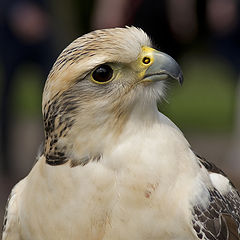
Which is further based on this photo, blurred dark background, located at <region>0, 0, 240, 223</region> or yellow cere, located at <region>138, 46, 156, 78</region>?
blurred dark background, located at <region>0, 0, 240, 223</region>

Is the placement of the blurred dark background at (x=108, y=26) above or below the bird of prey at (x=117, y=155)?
below

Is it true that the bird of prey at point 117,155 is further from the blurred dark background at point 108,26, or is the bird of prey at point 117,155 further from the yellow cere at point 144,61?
the blurred dark background at point 108,26

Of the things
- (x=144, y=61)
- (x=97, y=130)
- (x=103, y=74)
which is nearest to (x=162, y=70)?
(x=144, y=61)

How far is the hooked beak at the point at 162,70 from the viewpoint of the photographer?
5.64 m

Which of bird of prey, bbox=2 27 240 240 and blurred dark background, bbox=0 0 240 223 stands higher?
bird of prey, bbox=2 27 240 240

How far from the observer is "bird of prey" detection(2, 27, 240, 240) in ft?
18.3

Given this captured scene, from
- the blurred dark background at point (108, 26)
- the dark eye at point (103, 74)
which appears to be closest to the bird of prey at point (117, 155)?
the dark eye at point (103, 74)

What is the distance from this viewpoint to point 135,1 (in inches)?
412

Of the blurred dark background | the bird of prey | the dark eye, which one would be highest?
the dark eye

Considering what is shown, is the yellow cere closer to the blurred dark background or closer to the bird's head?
the bird's head

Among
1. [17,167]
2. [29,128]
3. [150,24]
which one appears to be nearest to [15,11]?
[150,24]

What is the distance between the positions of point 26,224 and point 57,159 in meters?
0.46

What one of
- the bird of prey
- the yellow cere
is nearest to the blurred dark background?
the bird of prey

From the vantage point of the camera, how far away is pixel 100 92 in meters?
5.65
